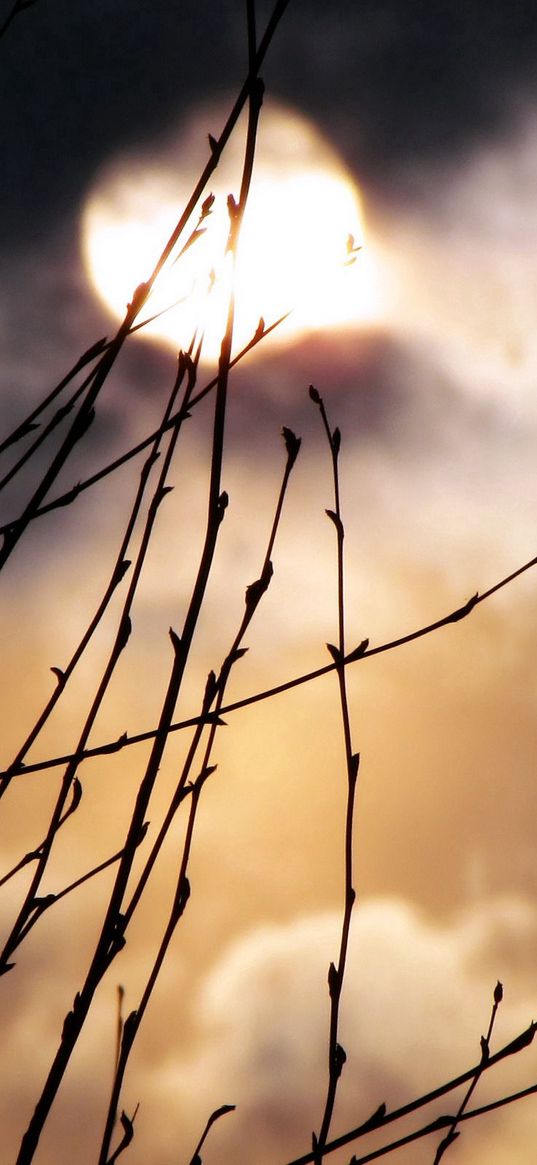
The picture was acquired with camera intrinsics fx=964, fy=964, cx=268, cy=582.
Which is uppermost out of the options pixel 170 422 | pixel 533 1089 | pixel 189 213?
pixel 189 213

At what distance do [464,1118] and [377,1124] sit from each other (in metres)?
0.22

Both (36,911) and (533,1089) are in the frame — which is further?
(36,911)

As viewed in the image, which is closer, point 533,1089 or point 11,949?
point 533,1089

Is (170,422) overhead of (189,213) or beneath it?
beneath

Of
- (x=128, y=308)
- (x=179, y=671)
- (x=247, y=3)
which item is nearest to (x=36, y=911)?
(x=179, y=671)

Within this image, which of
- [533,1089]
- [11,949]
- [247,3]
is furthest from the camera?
[11,949]

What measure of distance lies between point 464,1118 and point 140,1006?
73 centimetres

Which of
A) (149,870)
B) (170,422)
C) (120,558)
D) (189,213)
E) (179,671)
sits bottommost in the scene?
(149,870)

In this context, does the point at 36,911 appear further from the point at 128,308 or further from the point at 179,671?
the point at 128,308

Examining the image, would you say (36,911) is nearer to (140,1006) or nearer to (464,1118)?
(140,1006)

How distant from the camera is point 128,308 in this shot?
1.88 m

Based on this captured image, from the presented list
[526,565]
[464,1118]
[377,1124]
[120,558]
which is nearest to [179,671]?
[120,558]

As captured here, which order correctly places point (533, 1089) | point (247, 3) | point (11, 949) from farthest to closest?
1. point (11, 949)
2. point (533, 1089)
3. point (247, 3)

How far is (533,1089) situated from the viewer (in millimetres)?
1875
